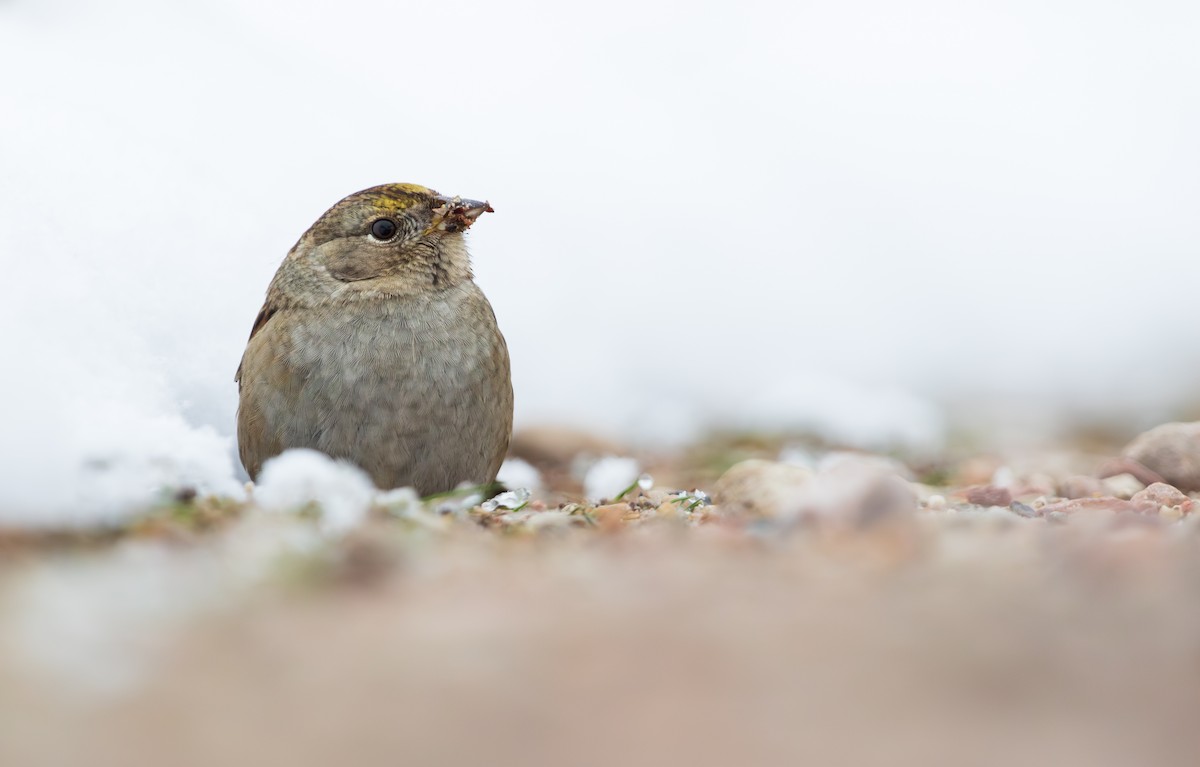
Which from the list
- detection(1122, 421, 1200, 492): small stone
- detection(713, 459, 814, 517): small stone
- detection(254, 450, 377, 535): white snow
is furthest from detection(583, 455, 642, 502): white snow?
detection(1122, 421, 1200, 492): small stone

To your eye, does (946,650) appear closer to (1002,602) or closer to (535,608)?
(1002,602)

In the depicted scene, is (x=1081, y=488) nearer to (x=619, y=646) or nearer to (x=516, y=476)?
(x=516, y=476)

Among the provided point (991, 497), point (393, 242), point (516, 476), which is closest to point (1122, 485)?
point (991, 497)

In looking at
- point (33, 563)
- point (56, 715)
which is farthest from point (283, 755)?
point (33, 563)

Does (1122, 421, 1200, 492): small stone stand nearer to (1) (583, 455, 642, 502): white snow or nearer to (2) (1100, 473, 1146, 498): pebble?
(2) (1100, 473, 1146, 498): pebble

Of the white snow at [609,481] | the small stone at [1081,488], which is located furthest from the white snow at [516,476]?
the small stone at [1081,488]

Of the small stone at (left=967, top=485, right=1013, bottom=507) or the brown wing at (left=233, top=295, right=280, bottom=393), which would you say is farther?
the brown wing at (left=233, top=295, right=280, bottom=393)
